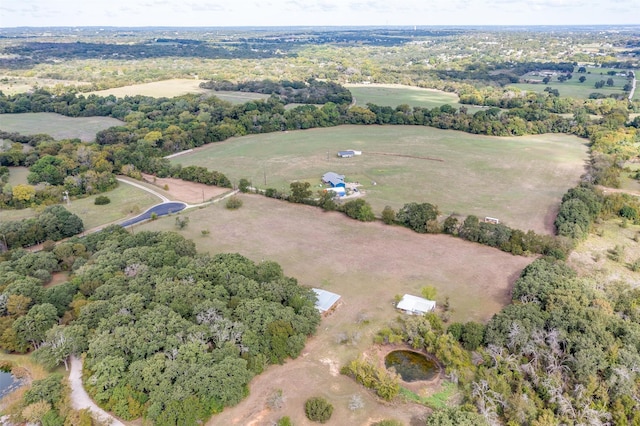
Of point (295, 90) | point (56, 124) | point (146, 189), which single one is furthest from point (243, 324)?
point (295, 90)

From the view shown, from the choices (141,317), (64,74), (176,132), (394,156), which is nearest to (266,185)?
(394,156)

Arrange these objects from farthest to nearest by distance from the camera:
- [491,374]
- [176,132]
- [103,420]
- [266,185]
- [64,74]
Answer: [64,74], [176,132], [266,185], [491,374], [103,420]

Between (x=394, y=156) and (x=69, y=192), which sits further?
(x=394, y=156)

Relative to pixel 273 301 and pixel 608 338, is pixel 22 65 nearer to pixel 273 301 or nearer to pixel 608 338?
pixel 273 301

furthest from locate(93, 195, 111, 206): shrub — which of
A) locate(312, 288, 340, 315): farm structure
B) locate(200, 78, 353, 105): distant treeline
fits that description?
locate(200, 78, 353, 105): distant treeline

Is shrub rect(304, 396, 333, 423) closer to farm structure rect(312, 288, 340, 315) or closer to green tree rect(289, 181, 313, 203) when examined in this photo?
farm structure rect(312, 288, 340, 315)

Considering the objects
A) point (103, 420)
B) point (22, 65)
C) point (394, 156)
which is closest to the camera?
point (103, 420)
